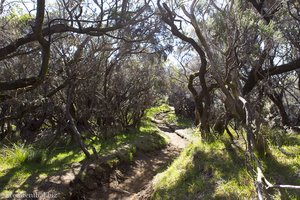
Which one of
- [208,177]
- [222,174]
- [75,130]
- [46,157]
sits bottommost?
[46,157]

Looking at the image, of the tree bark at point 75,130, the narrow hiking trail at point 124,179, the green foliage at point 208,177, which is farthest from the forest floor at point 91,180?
the green foliage at point 208,177

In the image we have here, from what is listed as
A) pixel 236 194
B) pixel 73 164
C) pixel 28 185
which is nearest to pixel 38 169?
pixel 73 164

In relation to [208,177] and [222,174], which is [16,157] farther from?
[222,174]

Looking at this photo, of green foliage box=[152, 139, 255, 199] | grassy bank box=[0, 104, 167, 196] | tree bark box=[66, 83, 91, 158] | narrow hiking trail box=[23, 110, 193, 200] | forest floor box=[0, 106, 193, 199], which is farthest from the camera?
tree bark box=[66, 83, 91, 158]

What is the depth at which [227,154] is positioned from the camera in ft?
25.9

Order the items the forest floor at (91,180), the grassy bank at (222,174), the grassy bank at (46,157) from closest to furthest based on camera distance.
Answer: the grassy bank at (222,174) → the forest floor at (91,180) → the grassy bank at (46,157)

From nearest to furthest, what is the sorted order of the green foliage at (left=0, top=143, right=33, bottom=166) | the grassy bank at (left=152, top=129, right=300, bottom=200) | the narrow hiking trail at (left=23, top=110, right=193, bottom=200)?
the grassy bank at (left=152, top=129, right=300, bottom=200) < the narrow hiking trail at (left=23, top=110, right=193, bottom=200) < the green foliage at (left=0, top=143, right=33, bottom=166)

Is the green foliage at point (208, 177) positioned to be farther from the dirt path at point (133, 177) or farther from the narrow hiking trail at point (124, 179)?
the dirt path at point (133, 177)

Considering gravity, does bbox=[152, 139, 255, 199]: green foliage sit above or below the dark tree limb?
below

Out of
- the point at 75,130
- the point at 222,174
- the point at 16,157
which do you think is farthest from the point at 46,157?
the point at 222,174

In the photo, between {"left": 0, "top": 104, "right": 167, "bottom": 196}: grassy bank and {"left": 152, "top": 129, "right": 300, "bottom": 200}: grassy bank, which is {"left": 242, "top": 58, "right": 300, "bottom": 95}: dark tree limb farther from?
{"left": 0, "top": 104, "right": 167, "bottom": 196}: grassy bank

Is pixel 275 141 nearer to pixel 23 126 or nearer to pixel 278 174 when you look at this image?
pixel 278 174

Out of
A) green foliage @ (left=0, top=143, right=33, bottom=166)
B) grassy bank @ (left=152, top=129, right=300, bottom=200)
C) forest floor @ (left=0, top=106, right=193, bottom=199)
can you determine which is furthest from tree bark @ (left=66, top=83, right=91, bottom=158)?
grassy bank @ (left=152, top=129, right=300, bottom=200)

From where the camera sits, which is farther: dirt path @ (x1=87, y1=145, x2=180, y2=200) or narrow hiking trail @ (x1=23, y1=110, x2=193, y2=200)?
dirt path @ (x1=87, y1=145, x2=180, y2=200)
